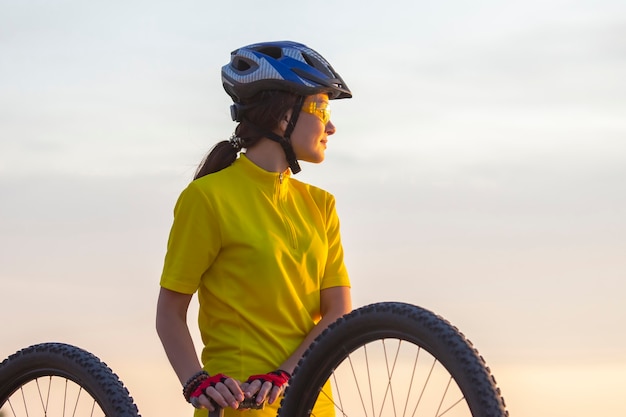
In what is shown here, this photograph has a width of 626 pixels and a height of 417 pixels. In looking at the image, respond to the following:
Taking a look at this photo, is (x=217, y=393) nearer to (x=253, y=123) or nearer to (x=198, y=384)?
(x=198, y=384)

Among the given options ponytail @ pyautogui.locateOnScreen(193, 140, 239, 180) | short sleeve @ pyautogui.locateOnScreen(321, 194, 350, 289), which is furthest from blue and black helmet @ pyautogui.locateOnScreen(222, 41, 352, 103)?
short sleeve @ pyautogui.locateOnScreen(321, 194, 350, 289)

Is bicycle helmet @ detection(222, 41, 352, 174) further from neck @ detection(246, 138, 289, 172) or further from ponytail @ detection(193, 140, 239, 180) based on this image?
ponytail @ detection(193, 140, 239, 180)

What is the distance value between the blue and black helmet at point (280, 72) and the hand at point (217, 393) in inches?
62.0

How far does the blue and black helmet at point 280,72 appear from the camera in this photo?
18.3 ft

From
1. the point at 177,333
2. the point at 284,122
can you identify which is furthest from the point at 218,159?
the point at 177,333

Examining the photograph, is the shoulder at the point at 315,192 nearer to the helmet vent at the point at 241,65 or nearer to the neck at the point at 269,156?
the neck at the point at 269,156

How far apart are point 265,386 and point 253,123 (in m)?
1.45

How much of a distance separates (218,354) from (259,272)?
0.49 meters

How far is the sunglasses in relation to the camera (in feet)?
18.3

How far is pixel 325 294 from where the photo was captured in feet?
18.4

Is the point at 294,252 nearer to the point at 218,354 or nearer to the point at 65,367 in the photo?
the point at 218,354

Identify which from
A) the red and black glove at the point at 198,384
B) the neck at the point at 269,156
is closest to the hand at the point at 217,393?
the red and black glove at the point at 198,384

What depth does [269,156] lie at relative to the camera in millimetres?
5555

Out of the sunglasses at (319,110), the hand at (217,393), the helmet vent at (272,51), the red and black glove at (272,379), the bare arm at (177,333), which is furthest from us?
the helmet vent at (272,51)
